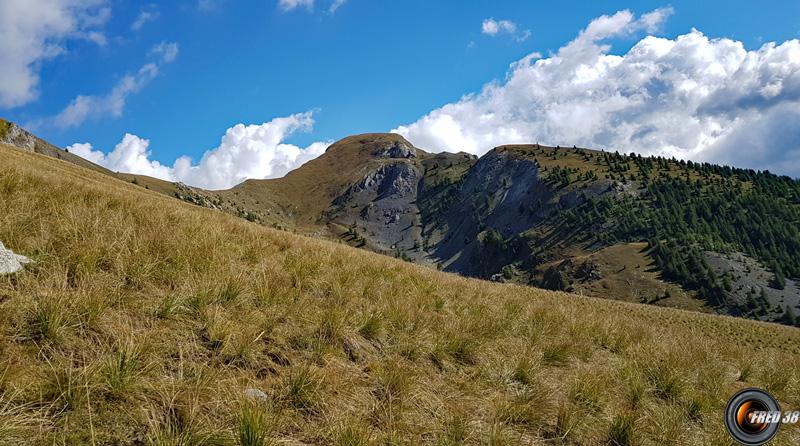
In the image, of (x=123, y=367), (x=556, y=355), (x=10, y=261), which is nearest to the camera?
(x=123, y=367)

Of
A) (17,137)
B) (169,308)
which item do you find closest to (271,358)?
(169,308)

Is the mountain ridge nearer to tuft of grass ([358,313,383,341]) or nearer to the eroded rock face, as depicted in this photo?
the eroded rock face

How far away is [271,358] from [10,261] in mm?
3324

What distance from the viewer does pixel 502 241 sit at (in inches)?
6850

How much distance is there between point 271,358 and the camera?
197 inches

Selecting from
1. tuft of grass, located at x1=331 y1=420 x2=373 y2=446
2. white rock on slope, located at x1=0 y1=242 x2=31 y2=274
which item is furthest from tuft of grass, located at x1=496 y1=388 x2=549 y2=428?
white rock on slope, located at x1=0 y1=242 x2=31 y2=274

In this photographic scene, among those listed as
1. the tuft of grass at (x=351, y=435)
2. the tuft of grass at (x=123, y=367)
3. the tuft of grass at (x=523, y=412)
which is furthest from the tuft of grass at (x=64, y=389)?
the tuft of grass at (x=523, y=412)

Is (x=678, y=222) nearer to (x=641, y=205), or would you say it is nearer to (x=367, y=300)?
(x=641, y=205)

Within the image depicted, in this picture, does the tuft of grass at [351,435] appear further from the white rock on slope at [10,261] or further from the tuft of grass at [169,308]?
the white rock on slope at [10,261]

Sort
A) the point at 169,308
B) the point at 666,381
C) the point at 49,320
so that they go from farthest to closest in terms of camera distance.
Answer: the point at 666,381 < the point at 169,308 < the point at 49,320

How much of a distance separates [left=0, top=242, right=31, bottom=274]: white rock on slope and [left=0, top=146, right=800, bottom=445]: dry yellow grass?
0.14 metres

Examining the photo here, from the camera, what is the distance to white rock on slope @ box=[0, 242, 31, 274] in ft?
15.8

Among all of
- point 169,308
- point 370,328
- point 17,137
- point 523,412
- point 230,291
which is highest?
point 17,137

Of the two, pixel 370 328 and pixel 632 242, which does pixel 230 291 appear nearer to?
pixel 370 328
